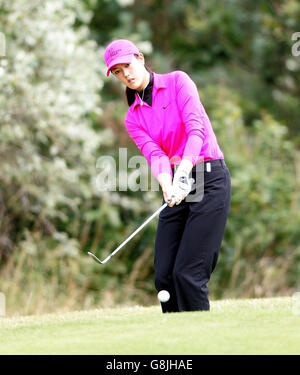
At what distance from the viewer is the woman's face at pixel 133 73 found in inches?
192

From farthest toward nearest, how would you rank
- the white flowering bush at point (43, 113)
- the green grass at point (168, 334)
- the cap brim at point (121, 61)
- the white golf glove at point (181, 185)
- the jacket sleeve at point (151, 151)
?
the white flowering bush at point (43, 113) → the jacket sleeve at point (151, 151) → the cap brim at point (121, 61) → the white golf glove at point (181, 185) → the green grass at point (168, 334)

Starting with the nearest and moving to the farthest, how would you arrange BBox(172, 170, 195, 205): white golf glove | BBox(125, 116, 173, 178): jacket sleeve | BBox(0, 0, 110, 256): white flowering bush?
BBox(172, 170, 195, 205): white golf glove < BBox(125, 116, 173, 178): jacket sleeve < BBox(0, 0, 110, 256): white flowering bush

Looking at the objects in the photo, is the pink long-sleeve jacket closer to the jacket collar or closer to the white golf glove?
the jacket collar

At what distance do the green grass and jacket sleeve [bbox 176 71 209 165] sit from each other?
102 centimetres

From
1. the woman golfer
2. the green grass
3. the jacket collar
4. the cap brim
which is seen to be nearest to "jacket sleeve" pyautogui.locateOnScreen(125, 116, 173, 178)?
the woman golfer

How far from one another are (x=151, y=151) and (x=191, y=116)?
14.8 inches

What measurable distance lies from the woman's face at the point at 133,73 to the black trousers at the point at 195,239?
0.66 metres

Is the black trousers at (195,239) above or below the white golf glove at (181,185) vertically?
below

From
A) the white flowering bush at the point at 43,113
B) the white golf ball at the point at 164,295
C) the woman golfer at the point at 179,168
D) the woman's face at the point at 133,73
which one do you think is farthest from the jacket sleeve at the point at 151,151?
the white flowering bush at the point at 43,113

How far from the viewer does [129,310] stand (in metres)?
5.88

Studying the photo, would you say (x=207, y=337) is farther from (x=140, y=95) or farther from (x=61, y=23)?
(x=61, y=23)

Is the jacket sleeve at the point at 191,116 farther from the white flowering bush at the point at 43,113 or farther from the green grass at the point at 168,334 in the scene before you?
the white flowering bush at the point at 43,113

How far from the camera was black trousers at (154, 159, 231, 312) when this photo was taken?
15.9 ft

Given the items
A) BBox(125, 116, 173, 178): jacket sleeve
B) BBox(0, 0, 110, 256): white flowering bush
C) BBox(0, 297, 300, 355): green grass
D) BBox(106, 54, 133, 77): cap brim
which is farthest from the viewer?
BBox(0, 0, 110, 256): white flowering bush
